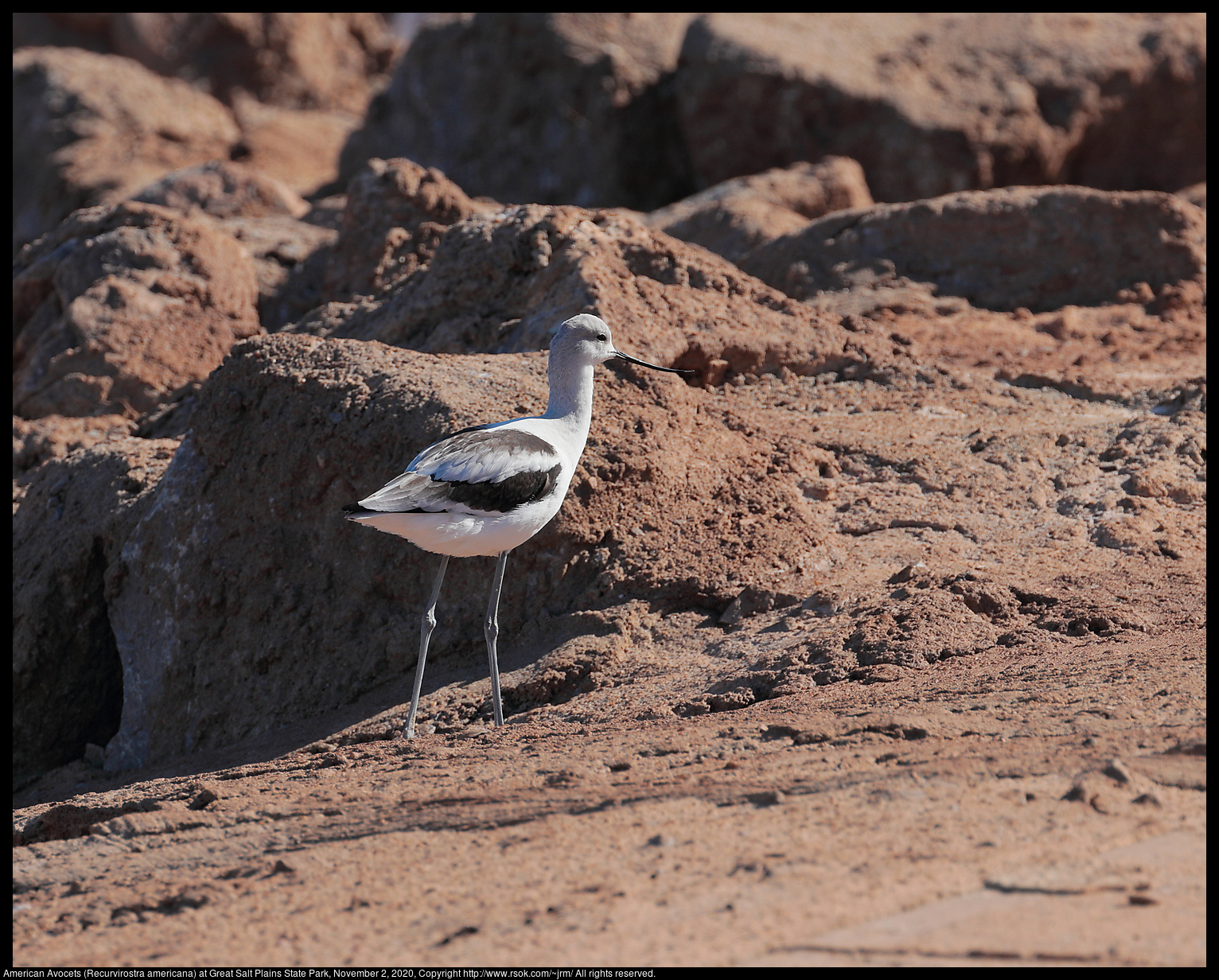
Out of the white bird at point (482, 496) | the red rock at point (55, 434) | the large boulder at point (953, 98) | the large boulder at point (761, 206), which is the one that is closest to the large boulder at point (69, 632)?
the red rock at point (55, 434)

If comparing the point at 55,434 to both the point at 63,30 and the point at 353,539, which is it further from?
the point at 63,30

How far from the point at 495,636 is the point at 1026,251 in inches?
273

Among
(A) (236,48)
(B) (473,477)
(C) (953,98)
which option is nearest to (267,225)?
(B) (473,477)

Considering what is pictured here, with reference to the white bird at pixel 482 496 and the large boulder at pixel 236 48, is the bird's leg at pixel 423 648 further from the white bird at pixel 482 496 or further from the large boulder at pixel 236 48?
the large boulder at pixel 236 48

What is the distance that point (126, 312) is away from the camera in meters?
9.95

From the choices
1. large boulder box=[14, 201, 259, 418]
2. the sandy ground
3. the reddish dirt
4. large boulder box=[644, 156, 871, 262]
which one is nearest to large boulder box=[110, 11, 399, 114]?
the reddish dirt

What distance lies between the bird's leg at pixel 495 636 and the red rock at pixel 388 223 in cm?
469

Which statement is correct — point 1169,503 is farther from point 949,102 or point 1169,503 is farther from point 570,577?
point 949,102

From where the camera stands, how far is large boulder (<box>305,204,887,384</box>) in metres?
7.45

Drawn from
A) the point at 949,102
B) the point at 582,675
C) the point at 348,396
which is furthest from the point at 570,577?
the point at 949,102

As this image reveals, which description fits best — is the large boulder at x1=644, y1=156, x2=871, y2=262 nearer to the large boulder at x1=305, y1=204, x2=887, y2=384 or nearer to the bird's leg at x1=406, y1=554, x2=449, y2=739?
the large boulder at x1=305, y1=204, x2=887, y2=384

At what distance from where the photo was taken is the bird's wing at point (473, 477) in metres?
5.17

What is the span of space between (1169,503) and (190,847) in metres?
5.04

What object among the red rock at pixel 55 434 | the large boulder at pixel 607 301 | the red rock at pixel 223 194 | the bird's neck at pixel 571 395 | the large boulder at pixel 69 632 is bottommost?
the large boulder at pixel 69 632
